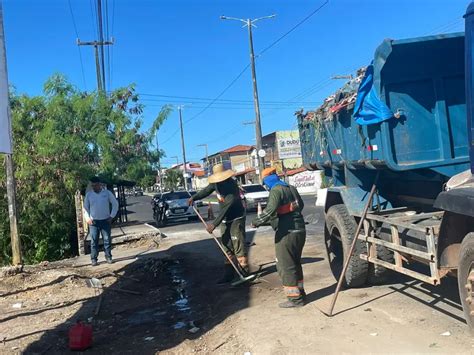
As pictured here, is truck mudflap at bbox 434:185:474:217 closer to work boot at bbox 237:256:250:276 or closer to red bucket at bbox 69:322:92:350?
red bucket at bbox 69:322:92:350

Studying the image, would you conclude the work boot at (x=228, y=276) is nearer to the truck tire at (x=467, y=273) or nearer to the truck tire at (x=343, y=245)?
the truck tire at (x=343, y=245)

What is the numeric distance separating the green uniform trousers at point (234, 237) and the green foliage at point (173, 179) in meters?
99.2

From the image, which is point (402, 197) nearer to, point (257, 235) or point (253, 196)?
point (257, 235)

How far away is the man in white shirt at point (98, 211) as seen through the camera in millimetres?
10906

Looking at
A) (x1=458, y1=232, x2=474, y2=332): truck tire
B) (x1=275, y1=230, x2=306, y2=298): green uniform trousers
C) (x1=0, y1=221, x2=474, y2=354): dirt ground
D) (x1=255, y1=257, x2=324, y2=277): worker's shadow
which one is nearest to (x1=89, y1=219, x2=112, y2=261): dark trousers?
(x1=0, y1=221, x2=474, y2=354): dirt ground

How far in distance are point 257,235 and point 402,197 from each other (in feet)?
25.9

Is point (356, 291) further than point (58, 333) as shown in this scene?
Yes

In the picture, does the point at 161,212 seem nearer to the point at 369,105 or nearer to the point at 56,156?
the point at 56,156

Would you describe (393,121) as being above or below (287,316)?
above

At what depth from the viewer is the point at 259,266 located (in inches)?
375

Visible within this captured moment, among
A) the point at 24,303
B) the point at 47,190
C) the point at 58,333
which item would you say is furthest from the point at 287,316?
the point at 47,190

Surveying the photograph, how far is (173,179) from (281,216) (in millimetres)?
103545

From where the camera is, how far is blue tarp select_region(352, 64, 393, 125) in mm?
5461

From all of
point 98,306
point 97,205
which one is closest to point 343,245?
point 98,306
